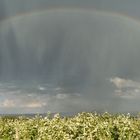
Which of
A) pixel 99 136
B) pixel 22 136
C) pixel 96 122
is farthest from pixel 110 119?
pixel 22 136

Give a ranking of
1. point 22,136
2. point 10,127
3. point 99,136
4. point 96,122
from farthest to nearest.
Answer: point 10,127, point 22,136, point 96,122, point 99,136

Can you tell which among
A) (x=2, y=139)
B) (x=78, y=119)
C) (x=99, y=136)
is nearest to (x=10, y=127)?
(x=2, y=139)

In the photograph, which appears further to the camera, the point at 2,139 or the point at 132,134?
the point at 2,139

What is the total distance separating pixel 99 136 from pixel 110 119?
368 centimetres

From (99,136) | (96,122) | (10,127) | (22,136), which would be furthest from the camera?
(10,127)

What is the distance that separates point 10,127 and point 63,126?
8.04 metres

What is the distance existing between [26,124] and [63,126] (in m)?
5.82

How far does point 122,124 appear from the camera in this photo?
28.9 metres

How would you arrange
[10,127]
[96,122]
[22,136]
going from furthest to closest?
[10,127] < [22,136] < [96,122]

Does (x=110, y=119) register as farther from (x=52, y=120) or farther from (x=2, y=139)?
(x=2, y=139)

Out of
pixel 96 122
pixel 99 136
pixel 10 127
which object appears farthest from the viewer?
pixel 10 127

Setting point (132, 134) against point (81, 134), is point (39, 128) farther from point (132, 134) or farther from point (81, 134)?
point (132, 134)

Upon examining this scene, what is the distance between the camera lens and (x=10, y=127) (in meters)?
35.2

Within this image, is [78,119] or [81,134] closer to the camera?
[81,134]
